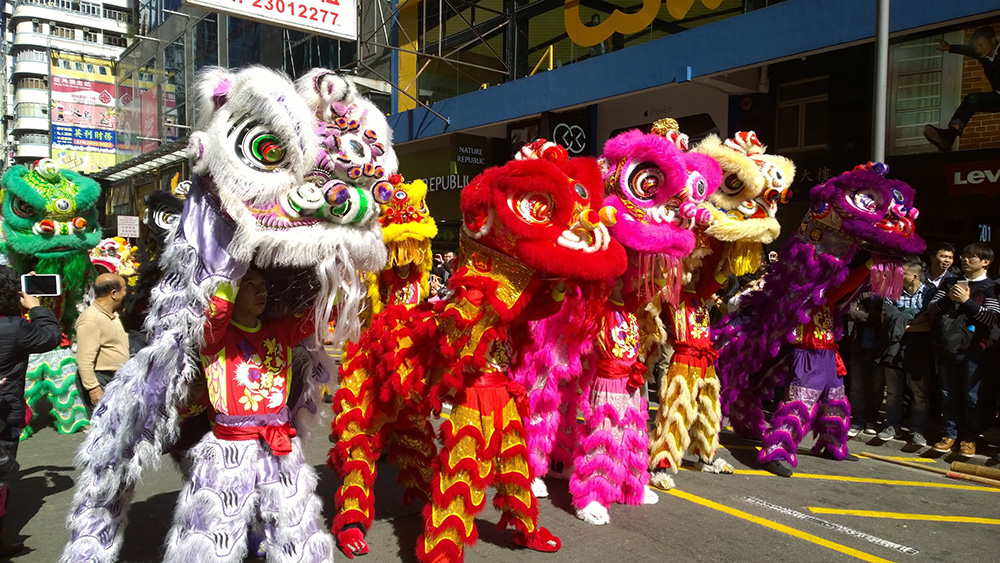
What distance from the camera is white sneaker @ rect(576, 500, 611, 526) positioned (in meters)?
4.14

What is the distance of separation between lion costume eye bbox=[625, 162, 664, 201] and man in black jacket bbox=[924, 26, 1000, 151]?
543 cm

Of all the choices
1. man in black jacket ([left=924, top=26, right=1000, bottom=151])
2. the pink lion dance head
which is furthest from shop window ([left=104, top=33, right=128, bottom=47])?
the pink lion dance head

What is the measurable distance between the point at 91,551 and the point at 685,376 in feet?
12.5

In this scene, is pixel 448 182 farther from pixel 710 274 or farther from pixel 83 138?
pixel 83 138

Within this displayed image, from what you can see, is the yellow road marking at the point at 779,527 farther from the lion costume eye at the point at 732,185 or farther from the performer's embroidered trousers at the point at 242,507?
the performer's embroidered trousers at the point at 242,507

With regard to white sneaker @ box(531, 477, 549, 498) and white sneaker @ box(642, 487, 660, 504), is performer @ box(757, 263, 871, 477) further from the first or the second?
white sneaker @ box(531, 477, 549, 498)

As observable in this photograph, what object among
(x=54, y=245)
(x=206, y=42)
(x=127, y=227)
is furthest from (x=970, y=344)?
(x=206, y=42)

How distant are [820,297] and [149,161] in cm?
2525

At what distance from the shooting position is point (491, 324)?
3191 millimetres

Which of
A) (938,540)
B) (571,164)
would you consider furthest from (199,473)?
(938,540)

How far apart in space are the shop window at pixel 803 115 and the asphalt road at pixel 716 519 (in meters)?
4.98

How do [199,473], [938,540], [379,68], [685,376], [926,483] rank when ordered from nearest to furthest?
1. [199,473]
2. [938,540]
3. [685,376]
4. [926,483]
5. [379,68]

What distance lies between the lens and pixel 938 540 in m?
4.15

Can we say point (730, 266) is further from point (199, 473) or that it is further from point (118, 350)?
point (118, 350)
